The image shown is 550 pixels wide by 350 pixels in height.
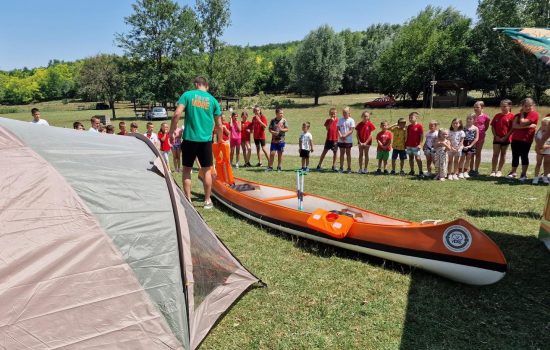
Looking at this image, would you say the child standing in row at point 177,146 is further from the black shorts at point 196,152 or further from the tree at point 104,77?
the tree at point 104,77

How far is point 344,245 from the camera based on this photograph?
4938 millimetres

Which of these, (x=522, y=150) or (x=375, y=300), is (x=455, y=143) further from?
(x=375, y=300)

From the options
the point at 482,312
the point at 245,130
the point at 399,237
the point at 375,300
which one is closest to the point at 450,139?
the point at 399,237

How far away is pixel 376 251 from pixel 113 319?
3.13 m

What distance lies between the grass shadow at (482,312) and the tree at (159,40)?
43.6 m

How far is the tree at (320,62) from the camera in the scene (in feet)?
158

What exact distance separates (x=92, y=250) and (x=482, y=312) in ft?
12.3

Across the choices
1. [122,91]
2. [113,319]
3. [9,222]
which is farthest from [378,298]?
[122,91]

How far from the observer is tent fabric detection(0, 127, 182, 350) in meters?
2.57

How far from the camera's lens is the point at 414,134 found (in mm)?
9922

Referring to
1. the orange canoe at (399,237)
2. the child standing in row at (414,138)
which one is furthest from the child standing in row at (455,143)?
the orange canoe at (399,237)

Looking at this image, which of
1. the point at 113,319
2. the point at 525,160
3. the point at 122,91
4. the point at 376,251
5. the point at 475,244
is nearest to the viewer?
the point at 113,319

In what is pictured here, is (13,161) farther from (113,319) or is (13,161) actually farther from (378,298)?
(378,298)

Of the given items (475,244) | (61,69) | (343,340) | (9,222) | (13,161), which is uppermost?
(61,69)
